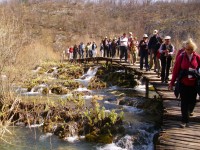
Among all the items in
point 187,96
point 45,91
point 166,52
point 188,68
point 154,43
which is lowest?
point 45,91

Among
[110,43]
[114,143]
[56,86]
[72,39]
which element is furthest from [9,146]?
[72,39]

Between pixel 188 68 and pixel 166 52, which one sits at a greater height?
pixel 166 52

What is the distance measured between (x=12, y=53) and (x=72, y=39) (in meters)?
43.2

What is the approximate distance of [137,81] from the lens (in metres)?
18.5

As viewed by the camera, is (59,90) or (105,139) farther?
(59,90)

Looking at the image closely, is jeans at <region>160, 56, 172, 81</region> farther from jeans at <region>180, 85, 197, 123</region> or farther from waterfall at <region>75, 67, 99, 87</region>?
waterfall at <region>75, 67, 99, 87</region>

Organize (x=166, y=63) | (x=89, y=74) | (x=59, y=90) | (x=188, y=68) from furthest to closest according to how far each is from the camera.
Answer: (x=89, y=74) → (x=59, y=90) → (x=166, y=63) → (x=188, y=68)

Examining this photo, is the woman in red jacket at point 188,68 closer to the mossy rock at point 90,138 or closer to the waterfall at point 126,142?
the waterfall at point 126,142

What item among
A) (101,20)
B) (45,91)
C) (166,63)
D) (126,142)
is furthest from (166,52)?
(101,20)

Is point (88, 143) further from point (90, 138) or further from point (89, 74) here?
A: point (89, 74)

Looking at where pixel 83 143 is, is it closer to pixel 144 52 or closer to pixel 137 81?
pixel 144 52

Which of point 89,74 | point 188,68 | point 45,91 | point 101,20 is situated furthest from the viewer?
point 101,20

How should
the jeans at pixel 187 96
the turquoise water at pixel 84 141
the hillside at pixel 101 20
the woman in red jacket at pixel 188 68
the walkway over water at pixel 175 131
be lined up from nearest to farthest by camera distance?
the walkway over water at pixel 175 131 < the woman in red jacket at pixel 188 68 < the jeans at pixel 187 96 < the turquoise water at pixel 84 141 < the hillside at pixel 101 20

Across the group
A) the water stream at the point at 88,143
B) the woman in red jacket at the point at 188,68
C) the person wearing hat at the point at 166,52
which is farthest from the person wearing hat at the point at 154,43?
the woman in red jacket at the point at 188,68
